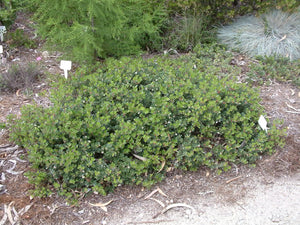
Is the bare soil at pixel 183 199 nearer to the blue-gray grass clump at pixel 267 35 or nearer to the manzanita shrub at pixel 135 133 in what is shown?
the manzanita shrub at pixel 135 133

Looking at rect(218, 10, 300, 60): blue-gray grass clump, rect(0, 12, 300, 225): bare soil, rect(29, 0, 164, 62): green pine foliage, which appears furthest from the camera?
rect(218, 10, 300, 60): blue-gray grass clump

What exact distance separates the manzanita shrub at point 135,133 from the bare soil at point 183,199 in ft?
0.34

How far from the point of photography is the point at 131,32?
3.85 meters

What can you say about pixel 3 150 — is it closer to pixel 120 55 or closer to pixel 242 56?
pixel 120 55

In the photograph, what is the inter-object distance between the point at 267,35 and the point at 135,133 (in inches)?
121

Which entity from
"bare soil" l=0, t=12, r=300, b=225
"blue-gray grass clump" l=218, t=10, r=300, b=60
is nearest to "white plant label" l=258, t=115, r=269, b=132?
"bare soil" l=0, t=12, r=300, b=225

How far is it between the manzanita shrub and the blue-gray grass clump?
165 cm

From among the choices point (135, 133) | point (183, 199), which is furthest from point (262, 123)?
point (135, 133)

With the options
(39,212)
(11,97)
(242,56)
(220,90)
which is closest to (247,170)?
(220,90)

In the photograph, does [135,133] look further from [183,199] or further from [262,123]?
[262,123]

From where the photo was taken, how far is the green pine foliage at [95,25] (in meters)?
3.48

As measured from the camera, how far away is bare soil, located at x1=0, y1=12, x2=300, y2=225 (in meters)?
2.31

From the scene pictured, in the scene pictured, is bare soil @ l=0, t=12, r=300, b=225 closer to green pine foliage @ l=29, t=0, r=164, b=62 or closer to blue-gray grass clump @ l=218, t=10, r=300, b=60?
green pine foliage @ l=29, t=0, r=164, b=62

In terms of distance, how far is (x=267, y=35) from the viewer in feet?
14.9
